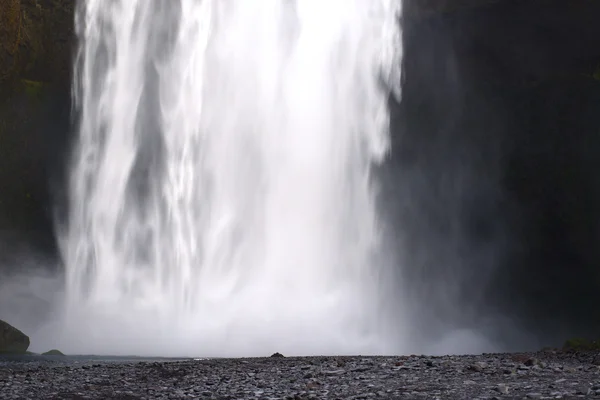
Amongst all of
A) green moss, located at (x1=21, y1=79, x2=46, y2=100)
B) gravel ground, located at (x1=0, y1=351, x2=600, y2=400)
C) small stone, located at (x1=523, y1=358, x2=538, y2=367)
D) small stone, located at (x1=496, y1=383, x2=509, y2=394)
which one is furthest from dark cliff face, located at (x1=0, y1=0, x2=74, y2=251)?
small stone, located at (x1=496, y1=383, x2=509, y2=394)

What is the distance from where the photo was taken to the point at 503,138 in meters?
32.9

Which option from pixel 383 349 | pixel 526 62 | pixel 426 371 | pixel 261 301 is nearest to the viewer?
pixel 426 371

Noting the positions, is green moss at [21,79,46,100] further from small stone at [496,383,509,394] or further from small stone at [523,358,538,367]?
small stone at [496,383,509,394]

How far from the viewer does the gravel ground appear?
33.9 feet

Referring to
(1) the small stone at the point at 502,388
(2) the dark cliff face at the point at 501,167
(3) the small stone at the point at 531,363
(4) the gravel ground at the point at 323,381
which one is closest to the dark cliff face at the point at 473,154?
(2) the dark cliff face at the point at 501,167

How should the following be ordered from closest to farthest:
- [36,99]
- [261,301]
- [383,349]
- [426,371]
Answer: [426,371], [383,349], [261,301], [36,99]

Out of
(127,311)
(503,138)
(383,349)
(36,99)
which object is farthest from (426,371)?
(36,99)

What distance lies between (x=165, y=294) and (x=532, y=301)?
624 inches

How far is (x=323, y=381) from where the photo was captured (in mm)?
12133

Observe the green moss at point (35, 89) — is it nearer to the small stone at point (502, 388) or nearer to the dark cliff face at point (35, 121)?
the dark cliff face at point (35, 121)

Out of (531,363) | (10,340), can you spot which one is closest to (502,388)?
(531,363)

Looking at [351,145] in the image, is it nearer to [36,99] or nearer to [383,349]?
[383,349]

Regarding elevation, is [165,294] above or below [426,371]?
above

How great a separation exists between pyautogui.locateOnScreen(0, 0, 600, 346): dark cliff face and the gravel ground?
677 inches
